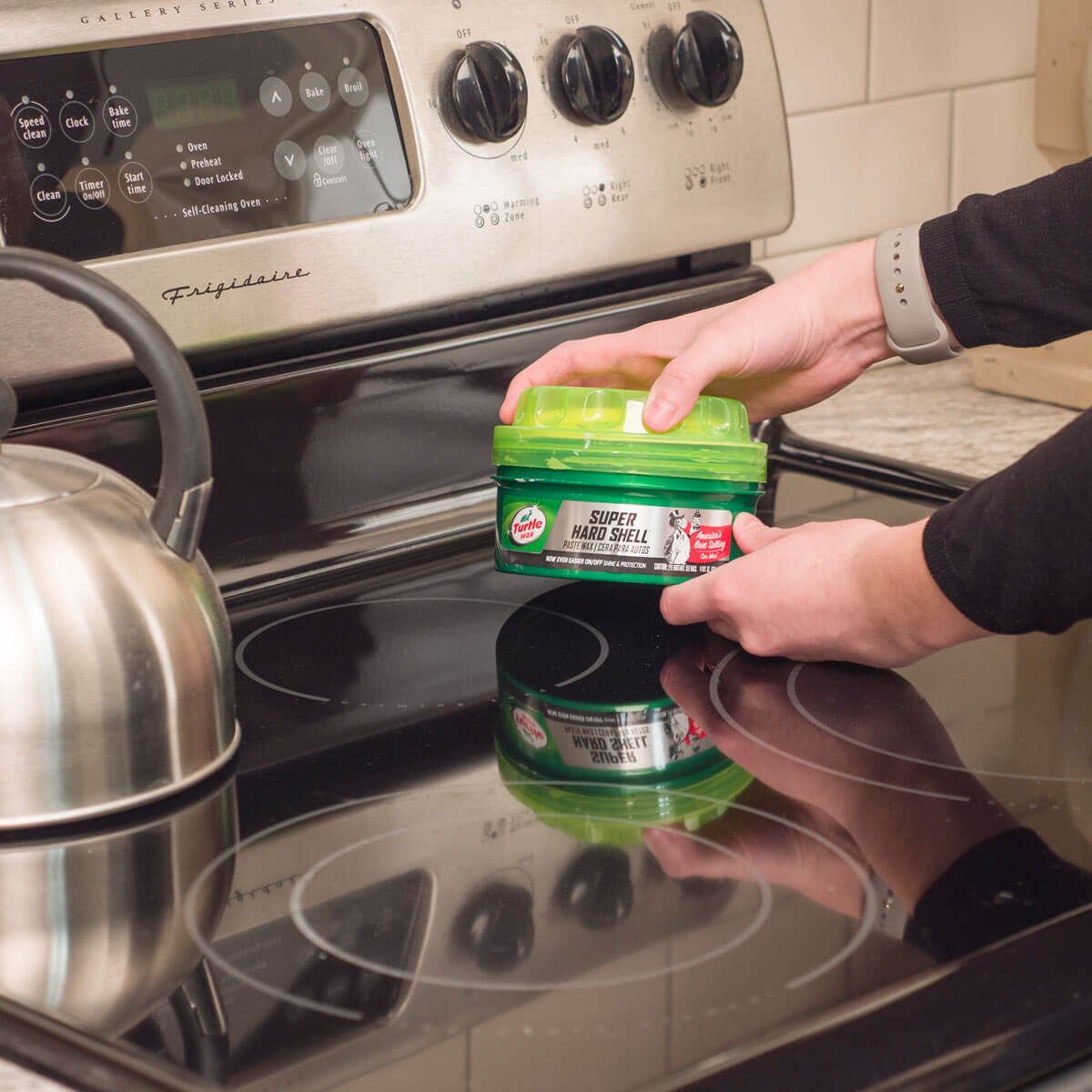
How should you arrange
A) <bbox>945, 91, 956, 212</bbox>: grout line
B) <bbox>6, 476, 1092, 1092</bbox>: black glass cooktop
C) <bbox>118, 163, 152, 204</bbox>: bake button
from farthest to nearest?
<bbox>945, 91, 956, 212</bbox>: grout line → <bbox>118, 163, 152, 204</bbox>: bake button → <bbox>6, 476, 1092, 1092</bbox>: black glass cooktop

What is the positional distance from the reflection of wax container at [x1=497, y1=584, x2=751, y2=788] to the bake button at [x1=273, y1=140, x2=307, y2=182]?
0.89 ft

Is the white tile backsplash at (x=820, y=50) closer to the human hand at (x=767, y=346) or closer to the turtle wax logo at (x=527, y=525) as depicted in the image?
the human hand at (x=767, y=346)

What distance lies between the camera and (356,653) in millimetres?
764

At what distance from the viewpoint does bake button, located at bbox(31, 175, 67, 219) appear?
2.40 ft

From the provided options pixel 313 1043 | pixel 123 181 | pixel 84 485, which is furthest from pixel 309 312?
pixel 313 1043

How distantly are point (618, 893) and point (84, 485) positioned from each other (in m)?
0.26

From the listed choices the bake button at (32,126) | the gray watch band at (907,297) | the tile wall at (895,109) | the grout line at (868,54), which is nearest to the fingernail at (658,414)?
the gray watch band at (907,297)

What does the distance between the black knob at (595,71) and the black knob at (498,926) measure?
1.73ft

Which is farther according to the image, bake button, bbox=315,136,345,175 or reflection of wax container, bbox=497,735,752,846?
bake button, bbox=315,136,345,175

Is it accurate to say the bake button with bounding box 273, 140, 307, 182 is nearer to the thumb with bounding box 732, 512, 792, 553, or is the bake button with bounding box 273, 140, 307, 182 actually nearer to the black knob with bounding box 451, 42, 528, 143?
the black knob with bounding box 451, 42, 528, 143

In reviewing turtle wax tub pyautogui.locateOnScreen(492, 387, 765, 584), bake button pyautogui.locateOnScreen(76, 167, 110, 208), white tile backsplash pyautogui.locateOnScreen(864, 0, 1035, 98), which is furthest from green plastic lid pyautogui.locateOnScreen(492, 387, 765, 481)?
white tile backsplash pyautogui.locateOnScreen(864, 0, 1035, 98)

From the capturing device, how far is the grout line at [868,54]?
4.34ft

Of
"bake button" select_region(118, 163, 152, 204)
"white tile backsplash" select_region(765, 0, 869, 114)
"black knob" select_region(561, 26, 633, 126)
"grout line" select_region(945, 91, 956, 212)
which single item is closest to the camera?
"bake button" select_region(118, 163, 152, 204)

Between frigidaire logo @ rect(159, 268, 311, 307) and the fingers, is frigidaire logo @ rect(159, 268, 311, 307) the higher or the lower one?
the higher one
